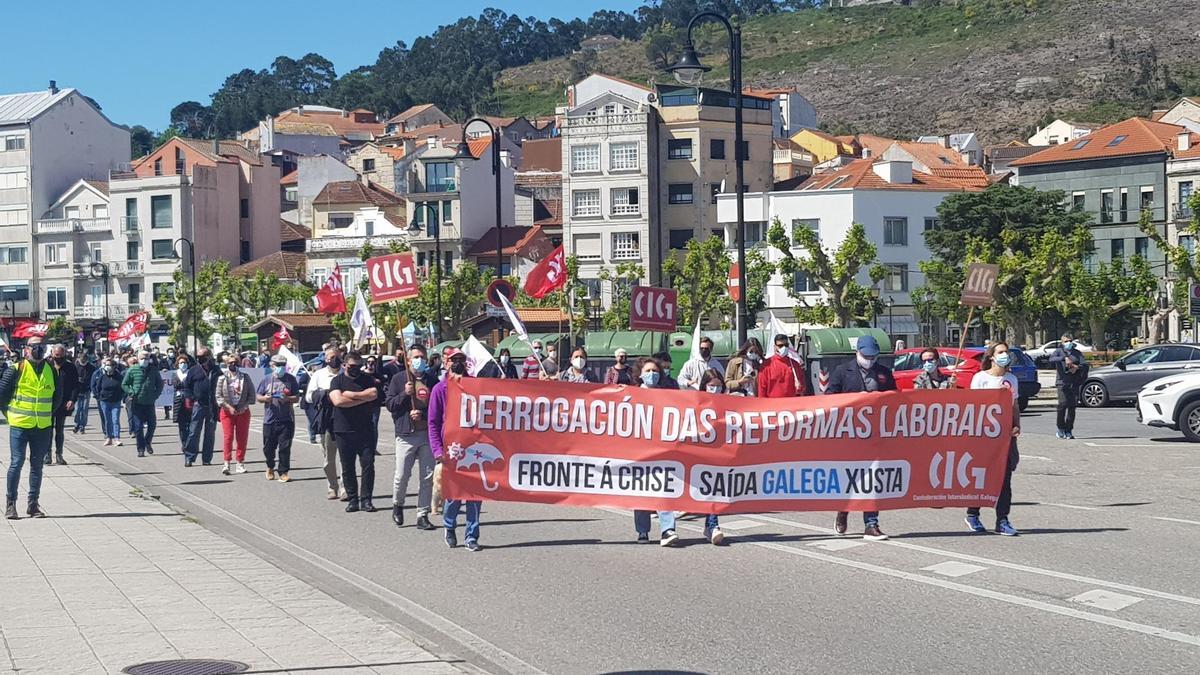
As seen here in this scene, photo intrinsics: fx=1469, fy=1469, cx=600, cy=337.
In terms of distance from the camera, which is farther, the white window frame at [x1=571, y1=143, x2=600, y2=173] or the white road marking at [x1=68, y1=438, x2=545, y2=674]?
the white window frame at [x1=571, y1=143, x2=600, y2=173]

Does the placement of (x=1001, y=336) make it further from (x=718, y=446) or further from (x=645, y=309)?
(x=718, y=446)

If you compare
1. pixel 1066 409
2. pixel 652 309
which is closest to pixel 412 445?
pixel 652 309

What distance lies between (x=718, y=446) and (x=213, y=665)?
226 inches

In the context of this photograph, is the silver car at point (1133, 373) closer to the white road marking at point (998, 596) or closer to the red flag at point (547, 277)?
the red flag at point (547, 277)

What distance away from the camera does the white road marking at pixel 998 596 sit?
349 inches

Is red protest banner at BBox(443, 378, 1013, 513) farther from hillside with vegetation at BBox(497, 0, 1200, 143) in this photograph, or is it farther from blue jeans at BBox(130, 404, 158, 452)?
hillside with vegetation at BBox(497, 0, 1200, 143)

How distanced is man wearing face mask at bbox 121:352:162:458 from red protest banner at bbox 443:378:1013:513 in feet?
45.0

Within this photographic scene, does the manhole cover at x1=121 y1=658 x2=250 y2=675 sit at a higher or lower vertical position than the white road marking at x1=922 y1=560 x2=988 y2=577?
higher

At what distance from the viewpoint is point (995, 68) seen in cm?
16288

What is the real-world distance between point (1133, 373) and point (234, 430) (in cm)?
2154

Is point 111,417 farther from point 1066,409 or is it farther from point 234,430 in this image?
point 1066,409

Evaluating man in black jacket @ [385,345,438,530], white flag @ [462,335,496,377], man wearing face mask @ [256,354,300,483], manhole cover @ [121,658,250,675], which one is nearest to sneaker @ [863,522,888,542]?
man in black jacket @ [385,345,438,530]

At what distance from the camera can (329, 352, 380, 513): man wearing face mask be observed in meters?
15.8

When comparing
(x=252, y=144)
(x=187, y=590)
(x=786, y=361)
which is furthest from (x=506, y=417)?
(x=252, y=144)
